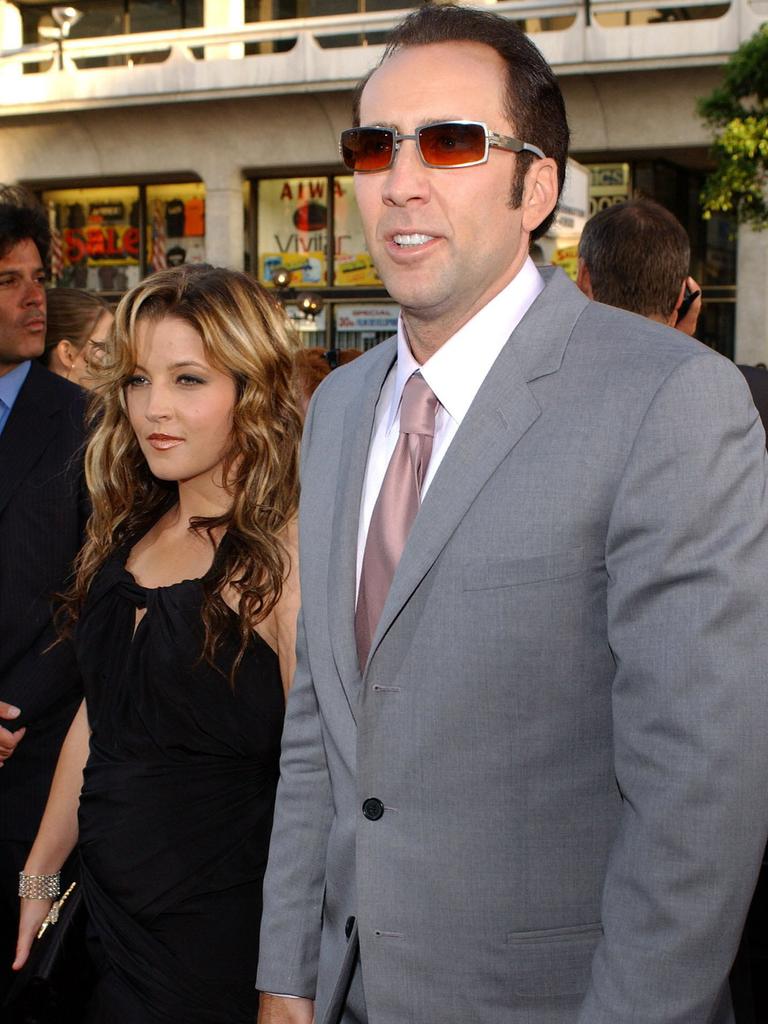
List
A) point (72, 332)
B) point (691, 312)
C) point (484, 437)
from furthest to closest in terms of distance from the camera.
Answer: point (72, 332) → point (691, 312) → point (484, 437)

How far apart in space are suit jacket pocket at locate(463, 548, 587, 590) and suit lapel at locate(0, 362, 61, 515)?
8.22 ft

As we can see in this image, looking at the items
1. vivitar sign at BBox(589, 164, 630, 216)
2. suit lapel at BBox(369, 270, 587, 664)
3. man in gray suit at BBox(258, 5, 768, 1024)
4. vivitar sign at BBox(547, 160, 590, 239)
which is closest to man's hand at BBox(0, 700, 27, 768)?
man in gray suit at BBox(258, 5, 768, 1024)

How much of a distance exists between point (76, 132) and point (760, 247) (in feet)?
44.3

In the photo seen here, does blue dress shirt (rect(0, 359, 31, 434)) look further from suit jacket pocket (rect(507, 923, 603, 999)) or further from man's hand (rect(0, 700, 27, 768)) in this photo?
suit jacket pocket (rect(507, 923, 603, 999))

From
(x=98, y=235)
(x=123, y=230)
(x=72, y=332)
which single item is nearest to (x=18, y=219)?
(x=72, y=332)

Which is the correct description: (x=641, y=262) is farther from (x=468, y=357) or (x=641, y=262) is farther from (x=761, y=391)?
A: (x=468, y=357)

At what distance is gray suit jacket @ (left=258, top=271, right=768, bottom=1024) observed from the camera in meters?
1.80

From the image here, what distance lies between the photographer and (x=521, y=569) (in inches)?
76.6

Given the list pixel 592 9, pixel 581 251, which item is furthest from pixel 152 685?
pixel 592 9

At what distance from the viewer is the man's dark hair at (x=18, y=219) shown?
4.76m

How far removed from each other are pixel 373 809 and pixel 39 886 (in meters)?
1.61

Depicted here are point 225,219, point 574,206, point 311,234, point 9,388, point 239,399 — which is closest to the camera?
point 239,399

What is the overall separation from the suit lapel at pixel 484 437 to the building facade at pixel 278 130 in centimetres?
1929

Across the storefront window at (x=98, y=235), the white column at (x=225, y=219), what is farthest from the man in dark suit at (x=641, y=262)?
the storefront window at (x=98, y=235)
